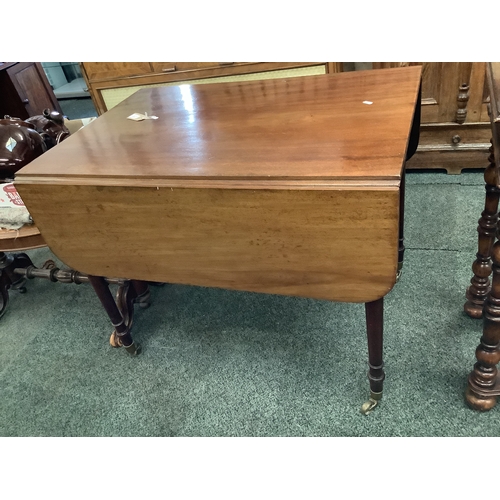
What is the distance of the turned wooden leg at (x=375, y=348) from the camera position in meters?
0.99

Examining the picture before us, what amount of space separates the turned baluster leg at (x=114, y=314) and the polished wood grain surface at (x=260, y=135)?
1.28ft

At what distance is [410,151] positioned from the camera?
4.16ft

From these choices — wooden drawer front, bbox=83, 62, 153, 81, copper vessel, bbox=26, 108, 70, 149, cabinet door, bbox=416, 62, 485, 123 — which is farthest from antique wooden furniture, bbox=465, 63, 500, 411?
wooden drawer front, bbox=83, 62, 153, 81

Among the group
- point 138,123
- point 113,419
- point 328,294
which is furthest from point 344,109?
point 113,419

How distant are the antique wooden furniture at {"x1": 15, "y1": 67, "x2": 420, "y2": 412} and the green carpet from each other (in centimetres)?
15

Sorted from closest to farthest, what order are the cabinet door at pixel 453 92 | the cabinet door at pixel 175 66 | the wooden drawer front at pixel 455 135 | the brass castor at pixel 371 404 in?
1. the brass castor at pixel 371 404
2. the cabinet door at pixel 453 92
3. the wooden drawer front at pixel 455 135
4. the cabinet door at pixel 175 66

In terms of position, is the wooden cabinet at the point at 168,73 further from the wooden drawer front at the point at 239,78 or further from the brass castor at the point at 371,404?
the brass castor at the point at 371,404

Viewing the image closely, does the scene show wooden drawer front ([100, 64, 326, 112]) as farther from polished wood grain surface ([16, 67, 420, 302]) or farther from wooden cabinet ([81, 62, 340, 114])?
polished wood grain surface ([16, 67, 420, 302])

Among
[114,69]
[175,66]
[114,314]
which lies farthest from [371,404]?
[114,69]

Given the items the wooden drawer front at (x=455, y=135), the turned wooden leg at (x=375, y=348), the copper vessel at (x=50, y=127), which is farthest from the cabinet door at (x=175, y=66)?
the turned wooden leg at (x=375, y=348)

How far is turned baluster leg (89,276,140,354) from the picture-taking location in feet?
4.34

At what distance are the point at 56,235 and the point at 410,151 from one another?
3.28 feet

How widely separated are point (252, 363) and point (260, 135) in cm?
71

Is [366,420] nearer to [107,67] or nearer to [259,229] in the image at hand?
[259,229]
